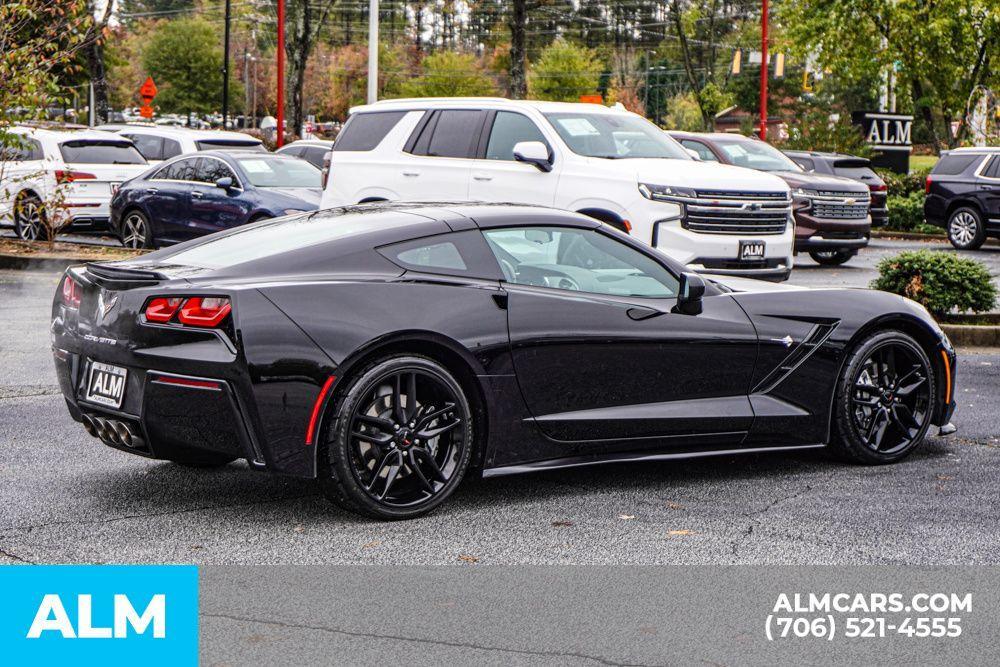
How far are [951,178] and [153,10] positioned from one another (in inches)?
4407

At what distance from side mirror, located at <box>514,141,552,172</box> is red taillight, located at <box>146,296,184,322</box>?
7648mm

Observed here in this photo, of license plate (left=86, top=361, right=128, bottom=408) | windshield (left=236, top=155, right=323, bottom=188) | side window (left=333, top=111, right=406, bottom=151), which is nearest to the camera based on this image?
license plate (left=86, top=361, right=128, bottom=408)

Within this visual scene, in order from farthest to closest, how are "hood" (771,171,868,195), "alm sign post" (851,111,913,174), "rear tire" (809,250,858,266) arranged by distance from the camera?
1. "alm sign post" (851,111,913,174)
2. "rear tire" (809,250,858,266)
3. "hood" (771,171,868,195)

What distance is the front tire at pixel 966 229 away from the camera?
24.0 meters

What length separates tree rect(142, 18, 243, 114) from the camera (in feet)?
293

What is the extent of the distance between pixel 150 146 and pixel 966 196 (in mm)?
14471

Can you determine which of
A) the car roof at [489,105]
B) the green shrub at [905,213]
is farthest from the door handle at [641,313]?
the green shrub at [905,213]

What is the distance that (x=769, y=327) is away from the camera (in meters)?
6.83

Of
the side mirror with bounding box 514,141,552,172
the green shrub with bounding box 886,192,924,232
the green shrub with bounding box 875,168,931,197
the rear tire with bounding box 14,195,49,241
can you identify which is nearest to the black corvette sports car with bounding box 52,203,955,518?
the side mirror with bounding box 514,141,552,172

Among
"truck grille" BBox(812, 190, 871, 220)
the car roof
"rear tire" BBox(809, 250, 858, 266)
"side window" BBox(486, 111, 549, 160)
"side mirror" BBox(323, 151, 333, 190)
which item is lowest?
"rear tire" BBox(809, 250, 858, 266)

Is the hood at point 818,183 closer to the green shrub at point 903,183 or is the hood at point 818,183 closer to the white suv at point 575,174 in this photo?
the white suv at point 575,174

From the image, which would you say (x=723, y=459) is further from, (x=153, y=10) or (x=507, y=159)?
(x=153, y=10)

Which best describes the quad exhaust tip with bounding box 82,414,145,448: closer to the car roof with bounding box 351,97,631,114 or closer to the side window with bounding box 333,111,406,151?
the car roof with bounding box 351,97,631,114

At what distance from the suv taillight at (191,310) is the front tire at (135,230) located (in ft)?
45.1
